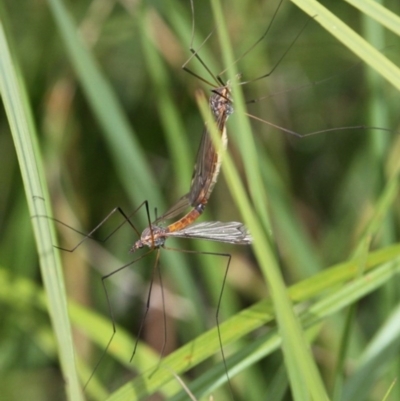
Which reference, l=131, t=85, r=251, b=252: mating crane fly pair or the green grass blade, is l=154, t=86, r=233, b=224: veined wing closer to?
l=131, t=85, r=251, b=252: mating crane fly pair

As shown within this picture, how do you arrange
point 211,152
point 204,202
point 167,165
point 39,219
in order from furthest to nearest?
point 167,165 < point 204,202 < point 211,152 < point 39,219

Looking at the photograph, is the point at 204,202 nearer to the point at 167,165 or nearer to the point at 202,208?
the point at 202,208

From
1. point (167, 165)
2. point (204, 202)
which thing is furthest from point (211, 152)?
point (167, 165)

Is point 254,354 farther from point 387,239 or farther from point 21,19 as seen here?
point 21,19

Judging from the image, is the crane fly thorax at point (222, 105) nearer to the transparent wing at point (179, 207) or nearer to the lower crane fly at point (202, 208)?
the lower crane fly at point (202, 208)

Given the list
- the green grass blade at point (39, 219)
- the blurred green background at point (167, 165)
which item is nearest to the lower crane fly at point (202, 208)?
the blurred green background at point (167, 165)

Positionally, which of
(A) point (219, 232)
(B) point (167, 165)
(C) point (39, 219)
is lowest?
(A) point (219, 232)
